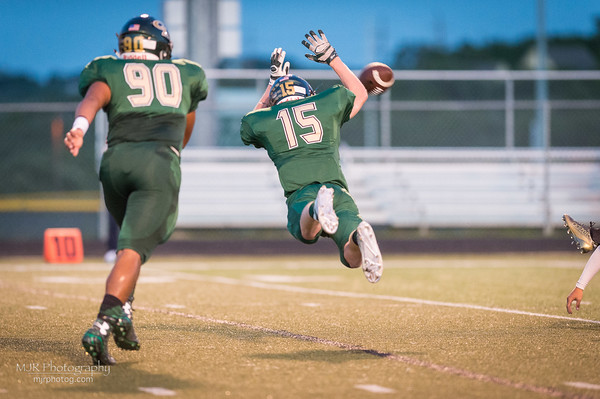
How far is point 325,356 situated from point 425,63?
100ft

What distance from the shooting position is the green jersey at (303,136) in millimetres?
5223

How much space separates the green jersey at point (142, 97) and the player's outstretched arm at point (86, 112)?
47mm

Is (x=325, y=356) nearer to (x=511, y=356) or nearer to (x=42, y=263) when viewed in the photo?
(x=511, y=356)

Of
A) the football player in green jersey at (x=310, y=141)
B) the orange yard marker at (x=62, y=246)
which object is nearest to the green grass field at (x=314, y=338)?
the football player in green jersey at (x=310, y=141)

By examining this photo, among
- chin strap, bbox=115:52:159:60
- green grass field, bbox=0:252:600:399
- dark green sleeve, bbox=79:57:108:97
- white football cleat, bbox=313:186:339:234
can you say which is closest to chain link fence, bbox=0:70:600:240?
green grass field, bbox=0:252:600:399

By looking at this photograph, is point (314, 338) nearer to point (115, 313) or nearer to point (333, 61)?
point (115, 313)

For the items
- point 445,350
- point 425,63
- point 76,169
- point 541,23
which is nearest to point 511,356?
point 445,350

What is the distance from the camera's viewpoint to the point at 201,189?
614 inches

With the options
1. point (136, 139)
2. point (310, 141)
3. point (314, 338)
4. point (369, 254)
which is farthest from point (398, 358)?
point (136, 139)

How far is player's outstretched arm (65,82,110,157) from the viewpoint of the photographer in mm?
4023

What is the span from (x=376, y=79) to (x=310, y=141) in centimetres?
85

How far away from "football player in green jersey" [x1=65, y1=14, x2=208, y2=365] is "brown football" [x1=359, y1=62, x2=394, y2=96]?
160 cm

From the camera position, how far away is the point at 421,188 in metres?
16.1

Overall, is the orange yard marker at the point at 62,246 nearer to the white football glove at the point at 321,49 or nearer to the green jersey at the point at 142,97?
the white football glove at the point at 321,49
